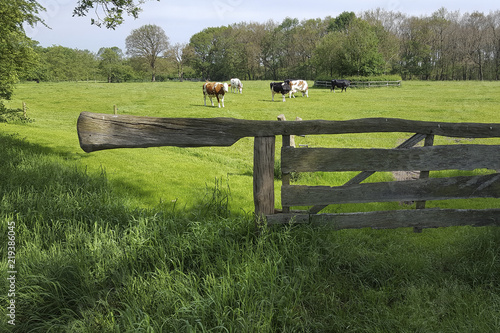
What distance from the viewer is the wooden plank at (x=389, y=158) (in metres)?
4.64

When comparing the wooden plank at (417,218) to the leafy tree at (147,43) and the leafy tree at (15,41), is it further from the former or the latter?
the leafy tree at (147,43)

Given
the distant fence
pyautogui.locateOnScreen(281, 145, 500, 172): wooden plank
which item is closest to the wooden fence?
pyautogui.locateOnScreen(281, 145, 500, 172): wooden plank

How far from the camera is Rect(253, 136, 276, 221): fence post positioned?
457 centimetres

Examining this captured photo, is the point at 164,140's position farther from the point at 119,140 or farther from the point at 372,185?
the point at 372,185

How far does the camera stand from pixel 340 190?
15.7 ft

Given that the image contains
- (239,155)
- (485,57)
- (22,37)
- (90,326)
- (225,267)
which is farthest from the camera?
(485,57)

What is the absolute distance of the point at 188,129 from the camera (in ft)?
14.6

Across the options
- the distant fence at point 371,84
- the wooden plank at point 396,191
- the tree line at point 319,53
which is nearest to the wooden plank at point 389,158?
the wooden plank at point 396,191

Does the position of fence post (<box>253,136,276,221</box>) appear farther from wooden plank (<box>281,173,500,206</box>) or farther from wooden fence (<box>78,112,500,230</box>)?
wooden plank (<box>281,173,500,206</box>)

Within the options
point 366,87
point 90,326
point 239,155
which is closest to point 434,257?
point 90,326

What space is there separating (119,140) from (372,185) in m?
3.32

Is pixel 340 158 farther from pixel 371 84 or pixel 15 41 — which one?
pixel 371 84

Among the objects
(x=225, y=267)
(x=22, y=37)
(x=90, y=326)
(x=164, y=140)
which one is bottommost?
(x=90, y=326)

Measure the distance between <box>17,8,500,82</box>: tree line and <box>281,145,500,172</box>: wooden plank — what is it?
6130cm
